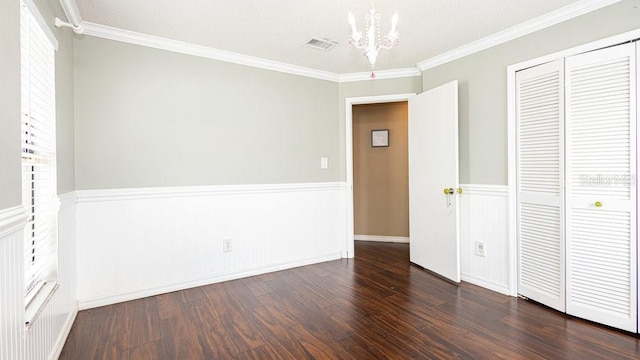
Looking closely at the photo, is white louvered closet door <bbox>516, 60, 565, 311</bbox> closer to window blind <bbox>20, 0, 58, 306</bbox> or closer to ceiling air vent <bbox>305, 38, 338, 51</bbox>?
ceiling air vent <bbox>305, 38, 338, 51</bbox>

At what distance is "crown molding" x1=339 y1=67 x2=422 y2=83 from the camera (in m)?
3.60

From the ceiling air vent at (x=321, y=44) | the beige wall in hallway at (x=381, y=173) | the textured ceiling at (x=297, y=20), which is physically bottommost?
the beige wall in hallway at (x=381, y=173)

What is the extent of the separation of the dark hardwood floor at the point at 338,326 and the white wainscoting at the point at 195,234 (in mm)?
179

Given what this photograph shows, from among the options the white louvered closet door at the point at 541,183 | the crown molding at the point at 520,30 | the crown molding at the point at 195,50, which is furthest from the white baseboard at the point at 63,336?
the crown molding at the point at 520,30

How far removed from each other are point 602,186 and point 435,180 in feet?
4.27

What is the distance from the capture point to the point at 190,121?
9.66ft

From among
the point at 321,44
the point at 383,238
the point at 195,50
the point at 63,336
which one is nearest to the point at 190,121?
the point at 195,50

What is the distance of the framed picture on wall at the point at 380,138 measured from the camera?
4.82 m

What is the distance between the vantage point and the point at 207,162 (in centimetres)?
304

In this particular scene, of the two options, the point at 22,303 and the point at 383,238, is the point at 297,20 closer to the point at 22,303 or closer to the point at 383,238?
the point at 22,303

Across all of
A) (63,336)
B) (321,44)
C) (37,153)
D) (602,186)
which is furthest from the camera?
(321,44)

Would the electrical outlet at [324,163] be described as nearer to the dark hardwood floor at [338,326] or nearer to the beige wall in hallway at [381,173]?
the beige wall in hallway at [381,173]

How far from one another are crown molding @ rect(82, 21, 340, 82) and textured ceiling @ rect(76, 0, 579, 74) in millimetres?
66

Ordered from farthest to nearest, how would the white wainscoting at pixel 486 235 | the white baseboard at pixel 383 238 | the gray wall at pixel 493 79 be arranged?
the white baseboard at pixel 383 238
the white wainscoting at pixel 486 235
the gray wall at pixel 493 79
